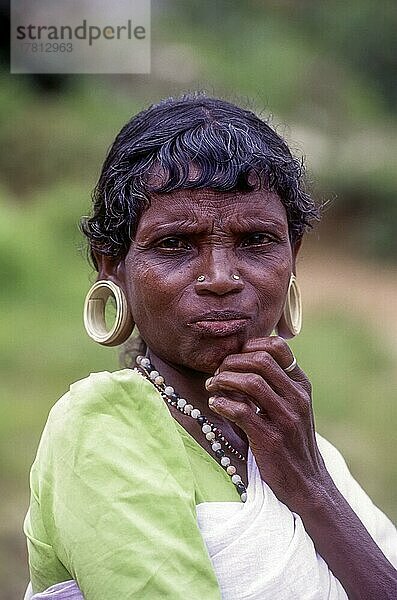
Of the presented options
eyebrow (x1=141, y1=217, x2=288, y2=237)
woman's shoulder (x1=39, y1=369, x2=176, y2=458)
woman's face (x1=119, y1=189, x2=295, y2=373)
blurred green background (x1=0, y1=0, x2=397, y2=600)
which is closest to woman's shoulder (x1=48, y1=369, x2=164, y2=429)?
woman's shoulder (x1=39, y1=369, x2=176, y2=458)

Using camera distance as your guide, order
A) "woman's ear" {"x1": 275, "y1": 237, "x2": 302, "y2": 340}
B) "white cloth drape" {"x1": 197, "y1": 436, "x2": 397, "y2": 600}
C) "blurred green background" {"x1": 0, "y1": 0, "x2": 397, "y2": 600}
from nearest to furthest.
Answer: "white cloth drape" {"x1": 197, "y1": 436, "x2": 397, "y2": 600}, "woman's ear" {"x1": 275, "y1": 237, "x2": 302, "y2": 340}, "blurred green background" {"x1": 0, "y1": 0, "x2": 397, "y2": 600}

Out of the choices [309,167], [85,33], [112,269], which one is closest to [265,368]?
[112,269]

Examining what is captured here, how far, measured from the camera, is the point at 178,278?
139 centimetres

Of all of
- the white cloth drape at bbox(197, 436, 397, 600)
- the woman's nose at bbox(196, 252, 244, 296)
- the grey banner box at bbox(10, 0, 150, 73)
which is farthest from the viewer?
the grey banner box at bbox(10, 0, 150, 73)

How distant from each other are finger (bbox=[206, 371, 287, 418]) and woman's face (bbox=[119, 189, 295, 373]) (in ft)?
0.24

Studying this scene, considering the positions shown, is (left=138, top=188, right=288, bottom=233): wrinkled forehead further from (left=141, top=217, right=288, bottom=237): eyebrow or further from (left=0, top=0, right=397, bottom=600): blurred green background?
(left=0, top=0, right=397, bottom=600): blurred green background

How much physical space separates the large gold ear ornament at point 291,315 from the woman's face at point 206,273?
152 mm

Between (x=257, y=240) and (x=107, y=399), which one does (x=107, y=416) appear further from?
(x=257, y=240)

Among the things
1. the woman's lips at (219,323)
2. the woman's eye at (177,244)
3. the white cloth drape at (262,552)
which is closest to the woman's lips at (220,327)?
the woman's lips at (219,323)

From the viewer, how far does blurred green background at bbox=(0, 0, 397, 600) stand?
4.39 meters

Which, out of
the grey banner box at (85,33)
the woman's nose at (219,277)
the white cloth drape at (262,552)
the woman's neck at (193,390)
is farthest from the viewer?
the grey banner box at (85,33)

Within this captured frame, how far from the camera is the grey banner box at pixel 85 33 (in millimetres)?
4168

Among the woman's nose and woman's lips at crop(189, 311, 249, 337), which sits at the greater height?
the woman's nose

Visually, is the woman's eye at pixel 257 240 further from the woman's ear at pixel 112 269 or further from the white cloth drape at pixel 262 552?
the white cloth drape at pixel 262 552
